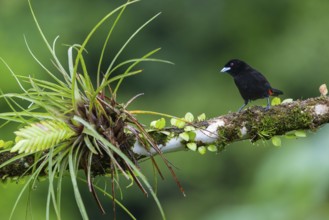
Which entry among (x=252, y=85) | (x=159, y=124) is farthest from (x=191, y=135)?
(x=252, y=85)

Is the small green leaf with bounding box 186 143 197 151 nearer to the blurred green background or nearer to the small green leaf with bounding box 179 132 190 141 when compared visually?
the small green leaf with bounding box 179 132 190 141

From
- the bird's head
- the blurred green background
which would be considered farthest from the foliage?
the blurred green background

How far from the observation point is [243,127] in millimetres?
3730

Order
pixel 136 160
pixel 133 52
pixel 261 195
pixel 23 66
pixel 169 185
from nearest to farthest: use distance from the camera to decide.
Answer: pixel 136 160, pixel 261 195, pixel 23 66, pixel 169 185, pixel 133 52

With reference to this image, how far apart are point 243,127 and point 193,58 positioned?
1613 cm

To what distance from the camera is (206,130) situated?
3.70 meters

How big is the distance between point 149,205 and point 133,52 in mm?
3160

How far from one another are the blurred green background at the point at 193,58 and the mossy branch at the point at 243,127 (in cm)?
898

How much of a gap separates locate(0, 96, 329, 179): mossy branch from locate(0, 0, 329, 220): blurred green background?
354 inches

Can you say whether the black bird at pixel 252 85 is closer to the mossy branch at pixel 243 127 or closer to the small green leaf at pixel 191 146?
the mossy branch at pixel 243 127

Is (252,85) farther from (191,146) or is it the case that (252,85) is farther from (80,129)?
(80,129)

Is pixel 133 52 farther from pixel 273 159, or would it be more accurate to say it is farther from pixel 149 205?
pixel 273 159

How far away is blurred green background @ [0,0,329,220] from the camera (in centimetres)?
1611

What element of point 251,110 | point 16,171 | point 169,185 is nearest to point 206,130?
point 251,110
